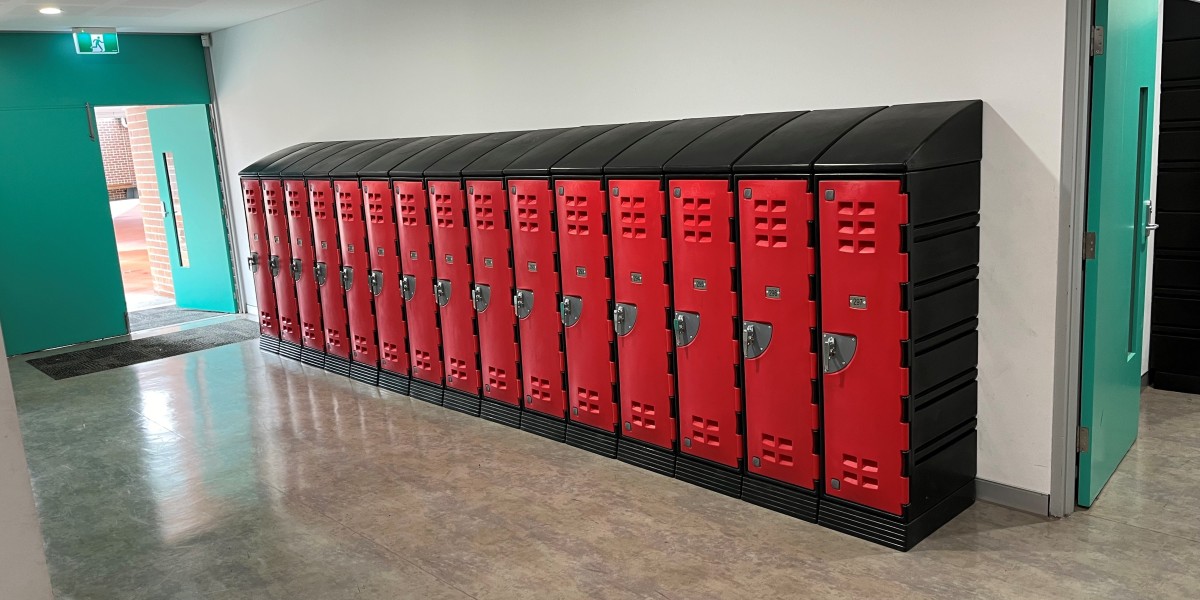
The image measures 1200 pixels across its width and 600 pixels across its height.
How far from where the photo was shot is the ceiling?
23.5 ft

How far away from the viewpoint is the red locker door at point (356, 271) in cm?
680

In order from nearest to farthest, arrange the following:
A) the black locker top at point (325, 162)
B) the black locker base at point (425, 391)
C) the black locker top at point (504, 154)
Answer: the black locker top at point (504, 154) → the black locker base at point (425, 391) → the black locker top at point (325, 162)

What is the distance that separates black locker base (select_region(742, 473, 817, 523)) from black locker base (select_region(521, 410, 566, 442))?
1397mm

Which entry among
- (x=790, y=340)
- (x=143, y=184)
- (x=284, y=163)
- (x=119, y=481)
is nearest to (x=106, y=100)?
(x=143, y=184)

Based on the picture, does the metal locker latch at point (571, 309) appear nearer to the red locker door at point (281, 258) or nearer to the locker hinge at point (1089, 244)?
the locker hinge at point (1089, 244)

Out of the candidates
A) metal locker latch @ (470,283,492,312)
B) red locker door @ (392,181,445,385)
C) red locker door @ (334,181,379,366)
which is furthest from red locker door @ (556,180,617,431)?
red locker door @ (334,181,379,366)

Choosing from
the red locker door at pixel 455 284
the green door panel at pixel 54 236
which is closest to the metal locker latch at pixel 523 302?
the red locker door at pixel 455 284

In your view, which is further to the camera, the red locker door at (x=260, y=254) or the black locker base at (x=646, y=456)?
the red locker door at (x=260, y=254)

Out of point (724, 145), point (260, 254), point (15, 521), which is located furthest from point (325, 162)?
point (15, 521)

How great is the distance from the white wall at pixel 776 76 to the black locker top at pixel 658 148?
35cm

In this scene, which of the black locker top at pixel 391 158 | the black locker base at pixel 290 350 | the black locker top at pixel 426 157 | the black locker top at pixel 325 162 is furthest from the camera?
the black locker base at pixel 290 350

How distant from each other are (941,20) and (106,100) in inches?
337

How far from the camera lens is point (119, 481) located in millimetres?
5195

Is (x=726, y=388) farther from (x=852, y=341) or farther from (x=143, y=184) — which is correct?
(x=143, y=184)
